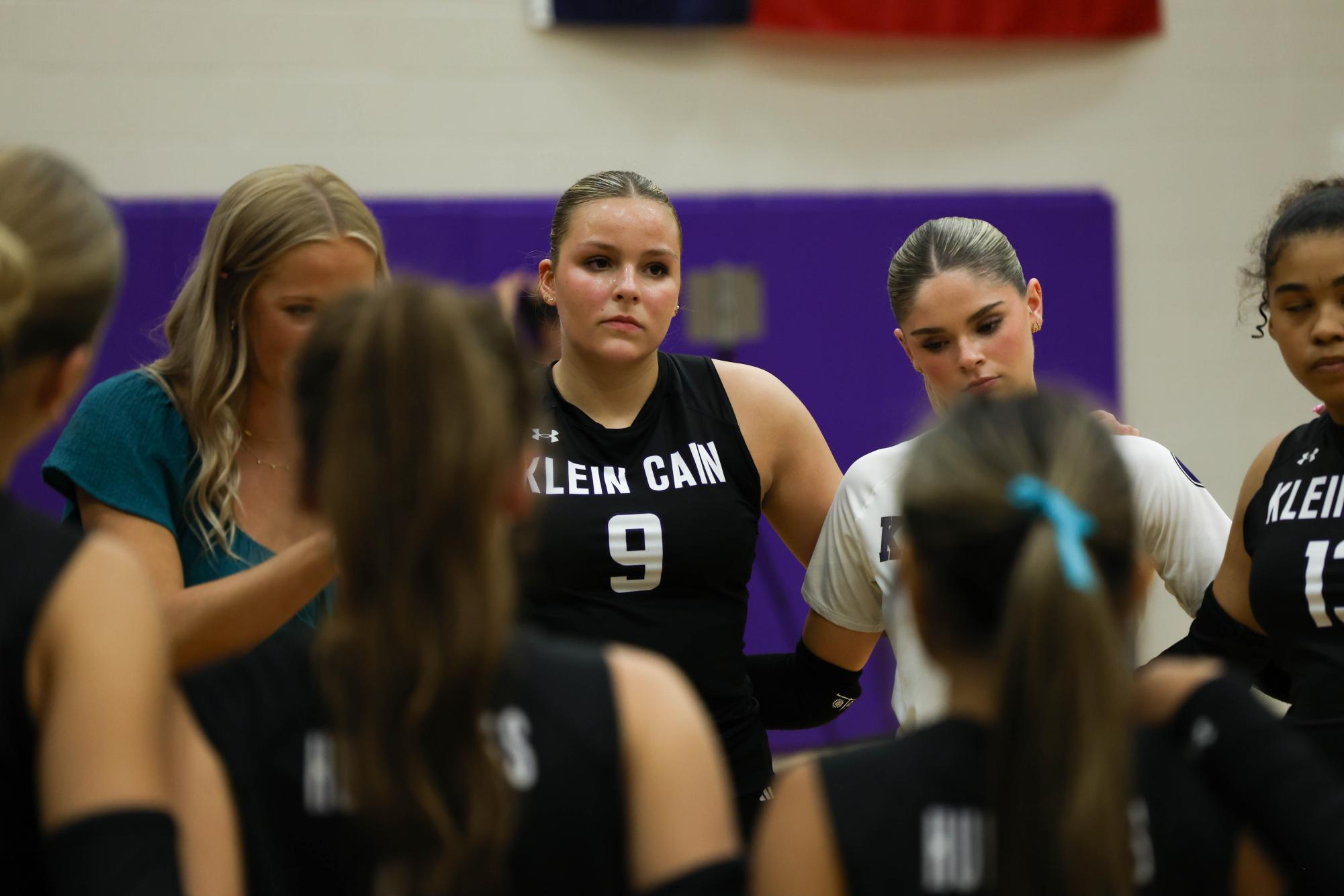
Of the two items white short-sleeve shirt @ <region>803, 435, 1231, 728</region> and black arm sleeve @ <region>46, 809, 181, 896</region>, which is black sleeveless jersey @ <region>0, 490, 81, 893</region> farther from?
white short-sleeve shirt @ <region>803, 435, 1231, 728</region>

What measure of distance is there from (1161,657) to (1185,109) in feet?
12.0

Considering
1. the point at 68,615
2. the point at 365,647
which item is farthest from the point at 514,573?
the point at 68,615

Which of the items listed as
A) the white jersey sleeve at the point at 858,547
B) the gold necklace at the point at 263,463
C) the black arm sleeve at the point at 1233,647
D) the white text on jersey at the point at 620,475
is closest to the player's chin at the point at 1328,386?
the black arm sleeve at the point at 1233,647

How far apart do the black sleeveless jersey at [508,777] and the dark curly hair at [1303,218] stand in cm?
121

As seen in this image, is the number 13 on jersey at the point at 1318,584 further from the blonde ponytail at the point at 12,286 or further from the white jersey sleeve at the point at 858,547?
the blonde ponytail at the point at 12,286

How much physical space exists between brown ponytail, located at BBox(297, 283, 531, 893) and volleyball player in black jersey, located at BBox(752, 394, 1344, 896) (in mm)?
233

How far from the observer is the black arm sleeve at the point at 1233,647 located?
1.75 metres

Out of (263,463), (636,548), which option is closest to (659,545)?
(636,548)

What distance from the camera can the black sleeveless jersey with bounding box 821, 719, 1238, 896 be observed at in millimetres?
913

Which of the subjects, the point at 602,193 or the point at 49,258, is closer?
the point at 49,258

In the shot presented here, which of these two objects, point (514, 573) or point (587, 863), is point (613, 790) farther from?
point (514, 573)

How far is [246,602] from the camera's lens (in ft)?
5.10

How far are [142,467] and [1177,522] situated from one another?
4.64ft

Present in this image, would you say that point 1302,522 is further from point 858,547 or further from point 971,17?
point 971,17
